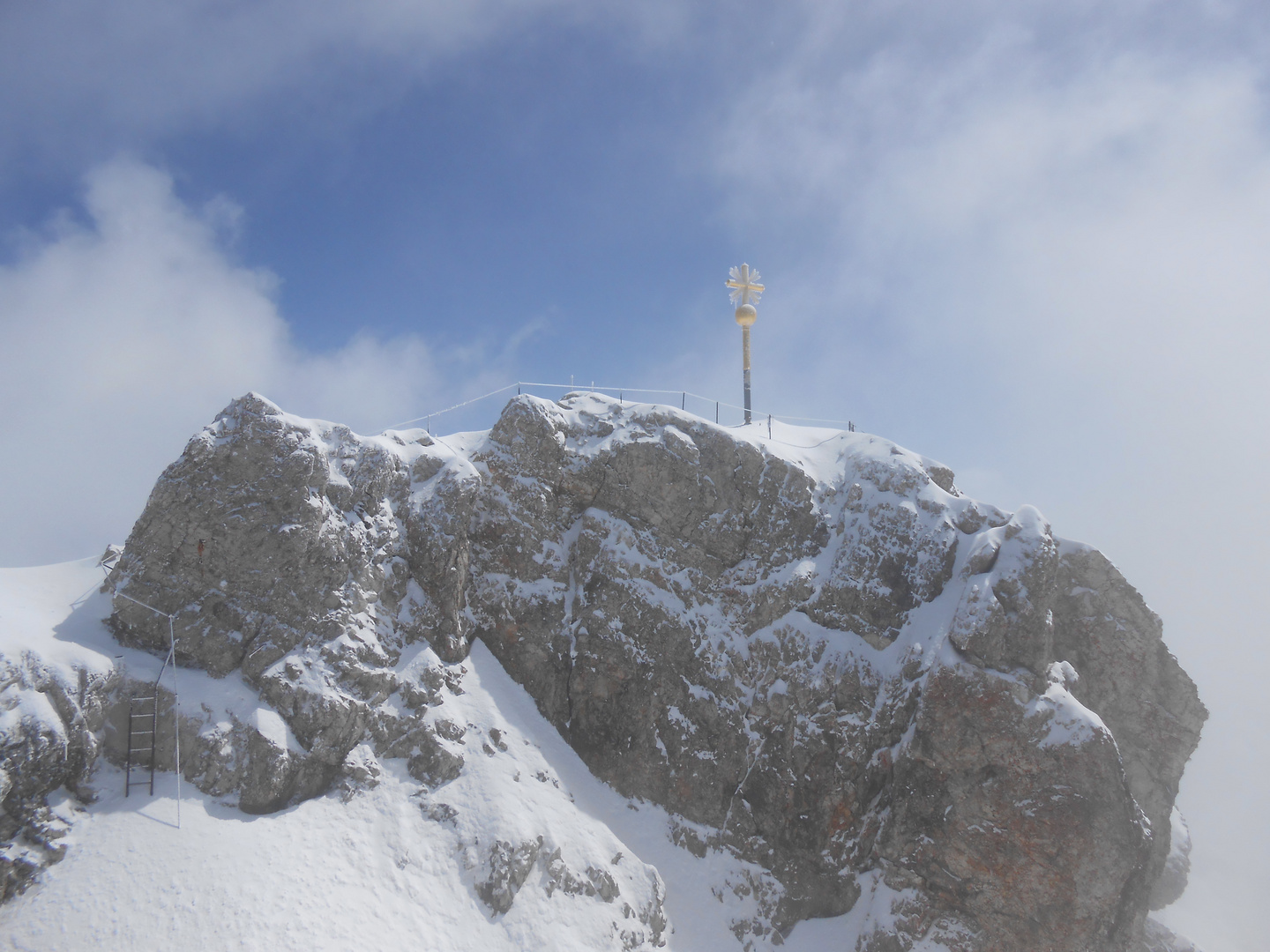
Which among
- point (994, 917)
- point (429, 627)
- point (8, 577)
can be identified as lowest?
point (994, 917)

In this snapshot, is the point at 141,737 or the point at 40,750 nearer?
the point at 40,750

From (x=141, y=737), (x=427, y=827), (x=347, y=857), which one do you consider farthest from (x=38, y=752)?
(x=427, y=827)

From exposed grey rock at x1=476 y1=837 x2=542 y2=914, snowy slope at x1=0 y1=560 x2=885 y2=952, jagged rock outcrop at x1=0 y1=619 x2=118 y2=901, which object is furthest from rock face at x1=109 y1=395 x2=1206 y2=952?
jagged rock outcrop at x1=0 y1=619 x2=118 y2=901

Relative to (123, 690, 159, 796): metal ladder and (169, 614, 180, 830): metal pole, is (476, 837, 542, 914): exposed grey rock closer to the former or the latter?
(169, 614, 180, 830): metal pole

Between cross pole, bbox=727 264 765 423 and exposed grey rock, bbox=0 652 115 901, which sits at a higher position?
cross pole, bbox=727 264 765 423

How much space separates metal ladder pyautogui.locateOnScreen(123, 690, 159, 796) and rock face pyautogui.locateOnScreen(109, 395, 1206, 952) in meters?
1.22

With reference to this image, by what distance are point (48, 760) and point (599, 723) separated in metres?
17.0

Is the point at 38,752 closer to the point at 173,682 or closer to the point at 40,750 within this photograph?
the point at 40,750

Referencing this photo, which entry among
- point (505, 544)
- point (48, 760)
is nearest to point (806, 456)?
point (505, 544)

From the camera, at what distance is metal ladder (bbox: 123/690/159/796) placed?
2103 cm

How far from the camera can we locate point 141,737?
21.6 metres

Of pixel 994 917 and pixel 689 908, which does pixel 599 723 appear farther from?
pixel 994 917

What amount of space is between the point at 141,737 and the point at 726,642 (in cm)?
1987

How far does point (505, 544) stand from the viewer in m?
30.8
